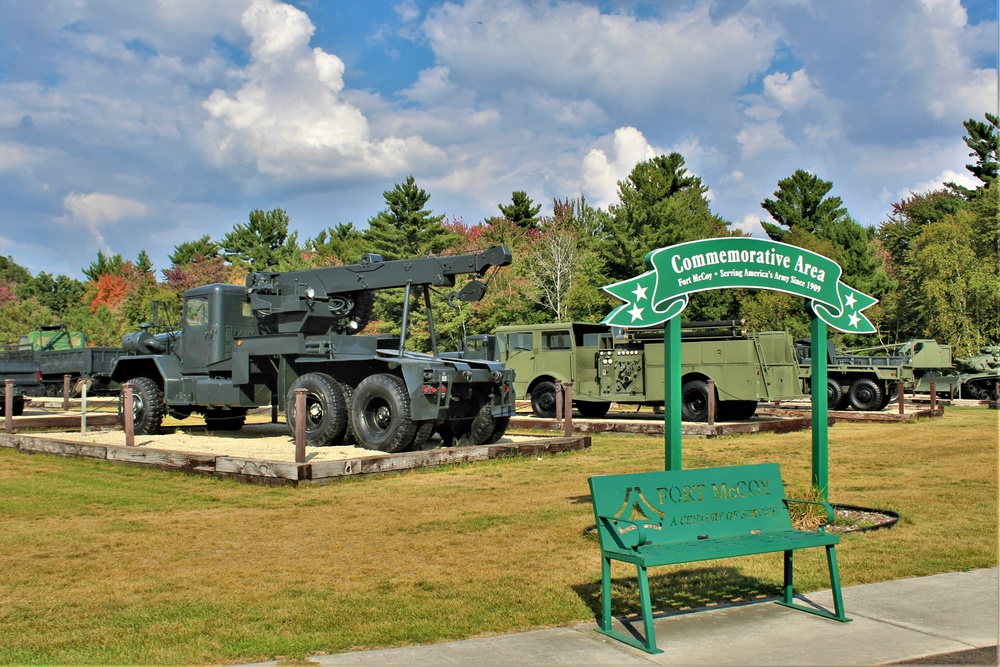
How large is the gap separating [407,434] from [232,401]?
3808 millimetres

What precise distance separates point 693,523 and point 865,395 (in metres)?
21.0

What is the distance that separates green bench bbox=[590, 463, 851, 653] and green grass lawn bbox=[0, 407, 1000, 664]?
484mm

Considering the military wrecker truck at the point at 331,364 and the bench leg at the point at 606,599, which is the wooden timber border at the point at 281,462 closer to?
the military wrecker truck at the point at 331,364

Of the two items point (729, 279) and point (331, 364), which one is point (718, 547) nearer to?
point (729, 279)

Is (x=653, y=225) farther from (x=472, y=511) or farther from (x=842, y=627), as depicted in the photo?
(x=842, y=627)

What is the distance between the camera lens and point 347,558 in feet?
24.0

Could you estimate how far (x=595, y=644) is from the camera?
5.13m

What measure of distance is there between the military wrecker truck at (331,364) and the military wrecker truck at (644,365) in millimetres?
4023

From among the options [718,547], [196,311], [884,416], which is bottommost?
[718,547]

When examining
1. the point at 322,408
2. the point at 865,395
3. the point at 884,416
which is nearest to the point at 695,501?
the point at 322,408

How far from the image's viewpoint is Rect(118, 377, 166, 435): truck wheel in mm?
16688

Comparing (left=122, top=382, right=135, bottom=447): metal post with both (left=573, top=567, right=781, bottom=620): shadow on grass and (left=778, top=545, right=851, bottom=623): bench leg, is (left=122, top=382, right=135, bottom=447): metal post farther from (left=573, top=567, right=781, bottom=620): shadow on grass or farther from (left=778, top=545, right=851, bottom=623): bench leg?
(left=778, top=545, right=851, bottom=623): bench leg

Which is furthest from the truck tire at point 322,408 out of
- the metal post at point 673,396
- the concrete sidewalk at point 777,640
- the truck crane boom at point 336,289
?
the concrete sidewalk at point 777,640

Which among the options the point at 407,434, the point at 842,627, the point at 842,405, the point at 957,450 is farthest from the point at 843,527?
the point at 842,405
